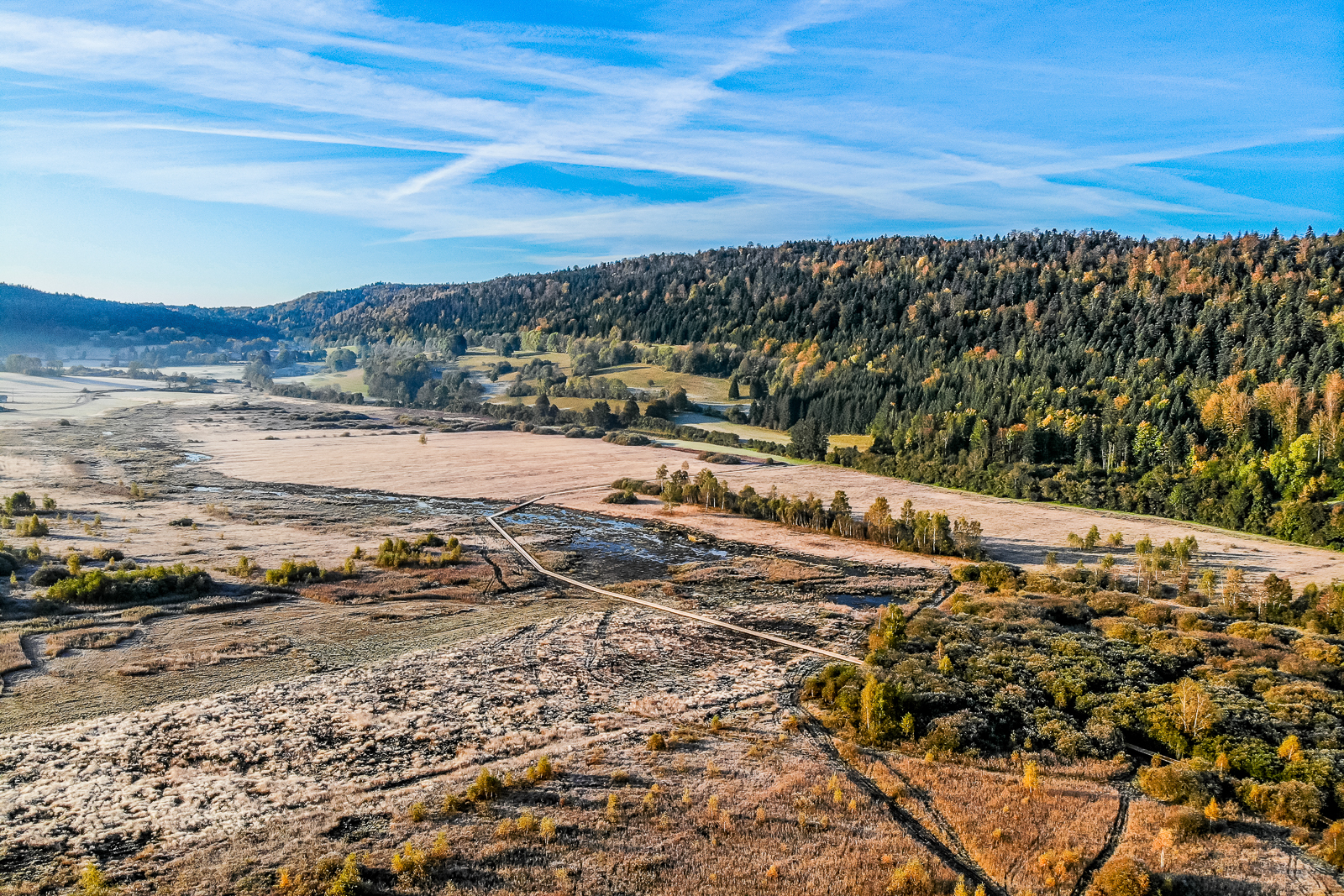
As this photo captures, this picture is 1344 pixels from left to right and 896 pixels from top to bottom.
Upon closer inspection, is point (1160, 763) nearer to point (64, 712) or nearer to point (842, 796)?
point (842, 796)

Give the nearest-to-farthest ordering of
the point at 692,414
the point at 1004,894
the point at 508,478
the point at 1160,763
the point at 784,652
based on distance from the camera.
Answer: the point at 1004,894 < the point at 1160,763 < the point at 784,652 < the point at 508,478 < the point at 692,414


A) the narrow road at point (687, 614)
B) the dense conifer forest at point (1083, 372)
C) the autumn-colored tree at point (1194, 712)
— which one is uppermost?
the dense conifer forest at point (1083, 372)

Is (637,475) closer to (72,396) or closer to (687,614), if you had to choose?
(687,614)

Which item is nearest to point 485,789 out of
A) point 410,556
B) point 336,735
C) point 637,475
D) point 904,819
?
point 336,735

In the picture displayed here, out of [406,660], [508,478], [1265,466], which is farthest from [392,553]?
[1265,466]

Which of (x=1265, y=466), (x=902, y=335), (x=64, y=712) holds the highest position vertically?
(x=902, y=335)

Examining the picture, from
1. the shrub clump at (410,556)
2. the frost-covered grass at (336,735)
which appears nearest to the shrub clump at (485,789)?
the frost-covered grass at (336,735)

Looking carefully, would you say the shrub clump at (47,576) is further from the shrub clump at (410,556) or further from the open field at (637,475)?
the open field at (637,475)
